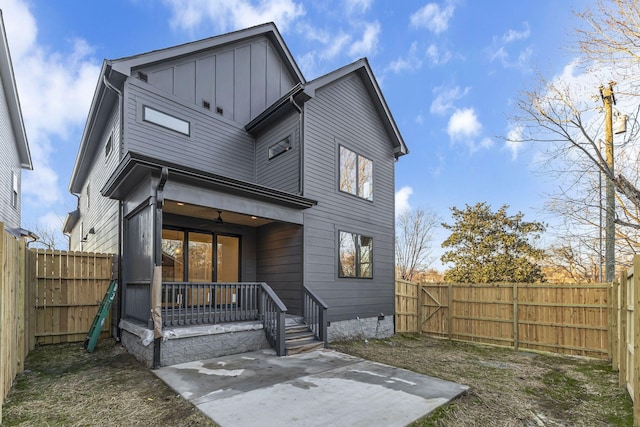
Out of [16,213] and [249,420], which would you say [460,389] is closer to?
[249,420]

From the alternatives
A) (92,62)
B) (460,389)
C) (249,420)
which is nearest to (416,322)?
(460,389)

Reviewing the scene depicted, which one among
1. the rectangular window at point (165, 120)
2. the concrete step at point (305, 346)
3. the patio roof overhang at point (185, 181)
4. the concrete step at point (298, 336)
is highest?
the rectangular window at point (165, 120)

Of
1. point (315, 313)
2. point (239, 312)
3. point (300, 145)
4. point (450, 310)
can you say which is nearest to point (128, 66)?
point (300, 145)

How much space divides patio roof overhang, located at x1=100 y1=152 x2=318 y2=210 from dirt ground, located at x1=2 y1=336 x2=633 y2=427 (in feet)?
10.8

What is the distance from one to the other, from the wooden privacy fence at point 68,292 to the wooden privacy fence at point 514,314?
8.49 m

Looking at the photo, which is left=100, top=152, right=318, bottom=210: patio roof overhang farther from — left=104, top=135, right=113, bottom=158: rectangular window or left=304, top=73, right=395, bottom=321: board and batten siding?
left=104, top=135, right=113, bottom=158: rectangular window

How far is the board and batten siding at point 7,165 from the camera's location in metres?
10.9

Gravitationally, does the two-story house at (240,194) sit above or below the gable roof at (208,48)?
below

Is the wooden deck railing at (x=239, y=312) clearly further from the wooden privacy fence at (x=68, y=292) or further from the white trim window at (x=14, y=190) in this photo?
the white trim window at (x=14, y=190)

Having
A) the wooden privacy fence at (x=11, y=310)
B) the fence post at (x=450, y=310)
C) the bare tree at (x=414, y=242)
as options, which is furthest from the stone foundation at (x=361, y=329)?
the bare tree at (x=414, y=242)

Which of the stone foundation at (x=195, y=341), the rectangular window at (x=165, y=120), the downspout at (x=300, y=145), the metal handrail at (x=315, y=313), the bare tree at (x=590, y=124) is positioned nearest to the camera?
the stone foundation at (x=195, y=341)

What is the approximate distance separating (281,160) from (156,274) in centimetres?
474

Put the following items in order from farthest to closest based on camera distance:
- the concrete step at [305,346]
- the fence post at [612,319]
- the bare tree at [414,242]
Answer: the bare tree at [414,242] → the fence post at [612,319] → the concrete step at [305,346]

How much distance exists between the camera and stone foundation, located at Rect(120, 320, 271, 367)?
591cm
